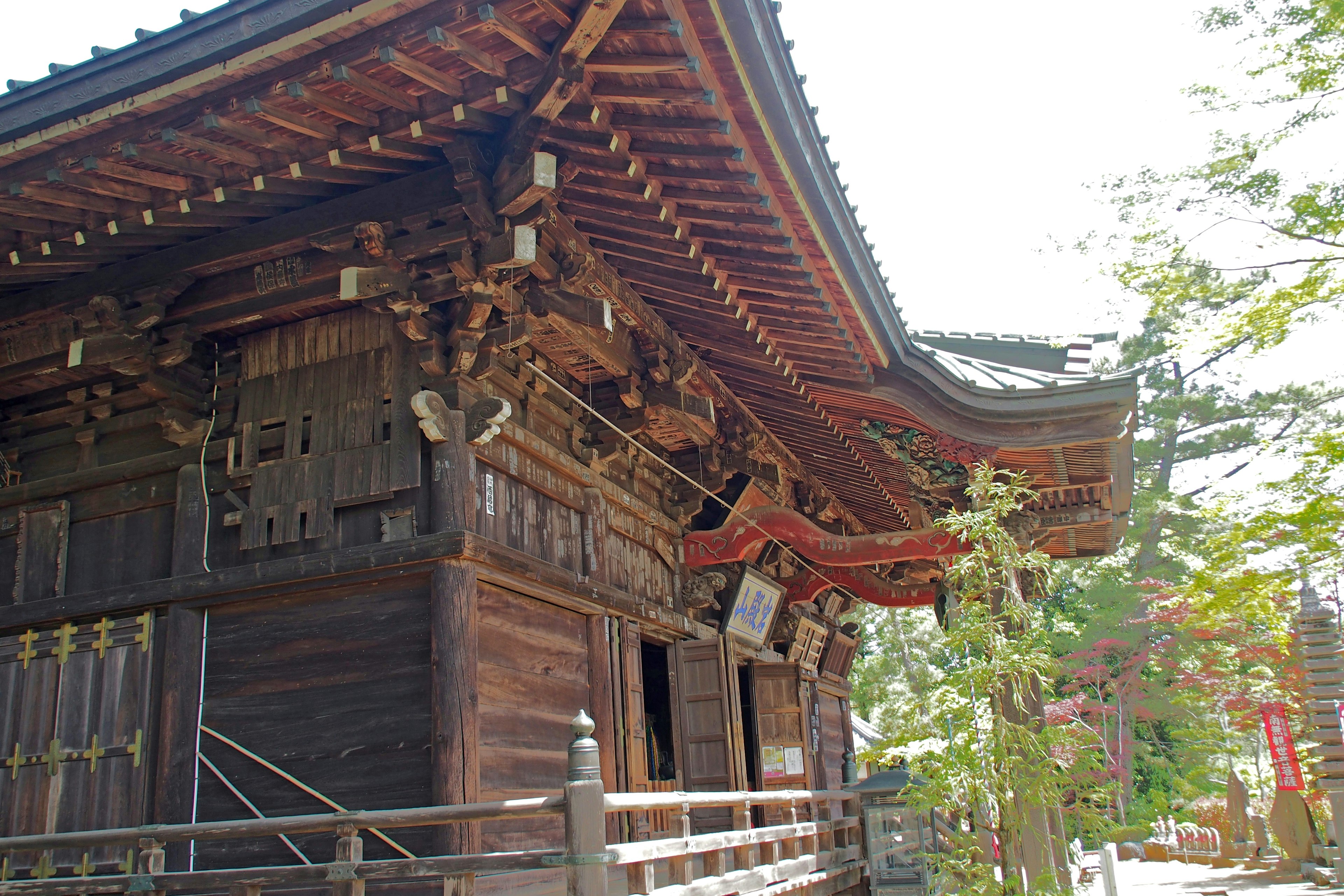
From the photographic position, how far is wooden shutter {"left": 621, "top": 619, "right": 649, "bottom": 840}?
724 cm

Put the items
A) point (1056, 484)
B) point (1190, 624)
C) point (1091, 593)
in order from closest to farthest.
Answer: point (1056, 484) < point (1190, 624) < point (1091, 593)

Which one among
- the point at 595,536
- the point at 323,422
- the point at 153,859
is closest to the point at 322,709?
the point at 153,859

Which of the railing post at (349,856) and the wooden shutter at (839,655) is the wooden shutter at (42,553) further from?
the wooden shutter at (839,655)

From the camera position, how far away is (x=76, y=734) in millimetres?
6070

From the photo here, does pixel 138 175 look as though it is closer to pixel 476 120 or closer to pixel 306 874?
pixel 476 120

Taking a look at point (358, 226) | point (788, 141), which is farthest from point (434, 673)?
point (788, 141)

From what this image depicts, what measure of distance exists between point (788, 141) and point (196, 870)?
5.38m

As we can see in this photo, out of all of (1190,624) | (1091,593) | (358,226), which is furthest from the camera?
(1091,593)

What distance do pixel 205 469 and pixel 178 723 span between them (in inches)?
63.4

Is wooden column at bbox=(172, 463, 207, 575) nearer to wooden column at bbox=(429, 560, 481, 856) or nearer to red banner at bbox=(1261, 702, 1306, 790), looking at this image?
wooden column at bbox=(429, 560, 481, 856)

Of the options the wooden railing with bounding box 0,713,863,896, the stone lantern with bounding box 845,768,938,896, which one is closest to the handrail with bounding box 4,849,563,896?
the wooden railing with bounding box 0,713,863,896

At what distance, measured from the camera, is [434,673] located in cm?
518

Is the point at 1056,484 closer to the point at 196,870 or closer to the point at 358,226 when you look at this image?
the point at 358,226

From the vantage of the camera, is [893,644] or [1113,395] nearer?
[1113,395]
